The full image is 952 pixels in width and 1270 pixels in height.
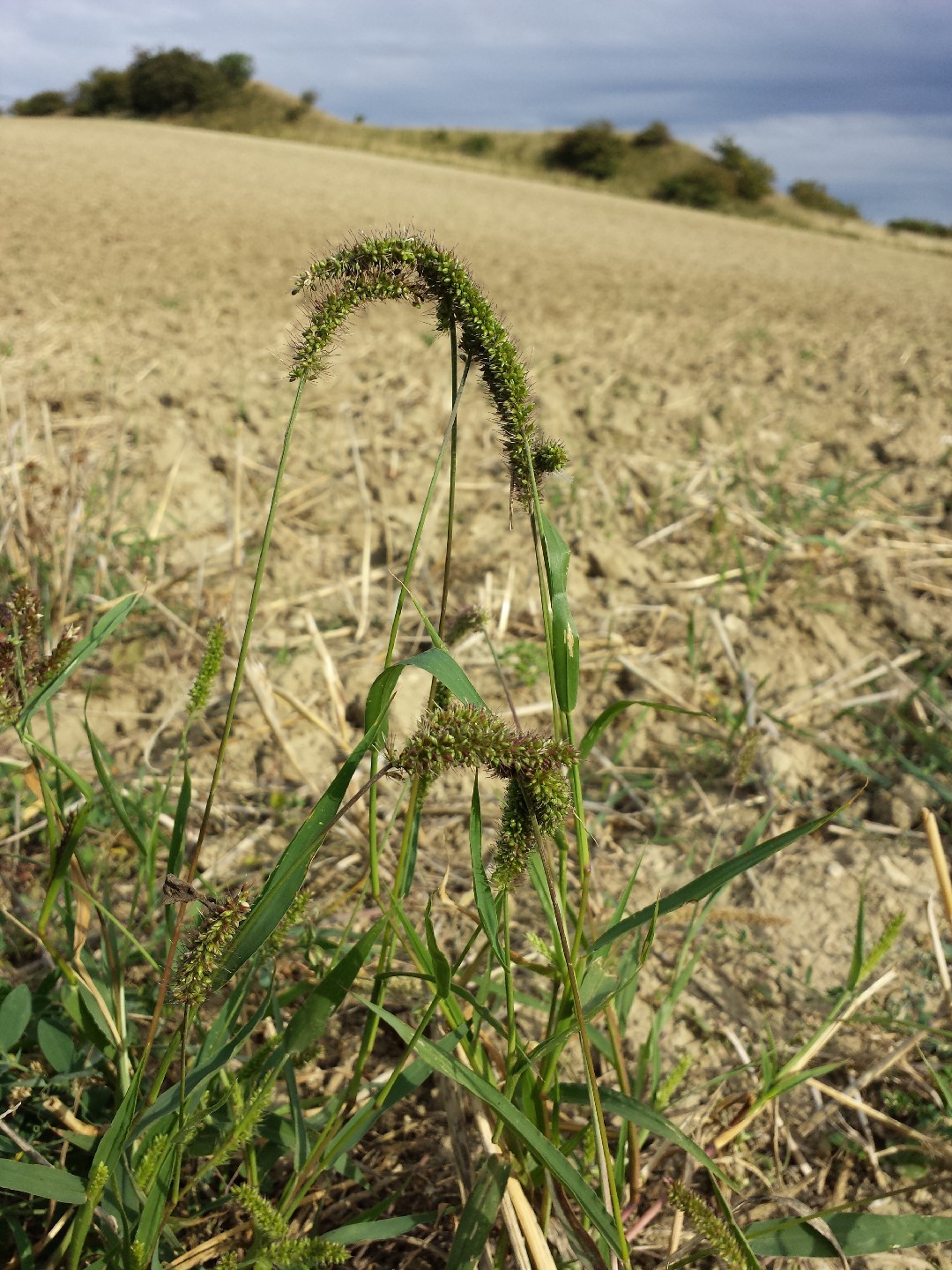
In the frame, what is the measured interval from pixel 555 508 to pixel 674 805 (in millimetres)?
1752

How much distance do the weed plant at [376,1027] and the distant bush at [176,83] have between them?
55184 millimetres

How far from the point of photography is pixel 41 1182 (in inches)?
48.4

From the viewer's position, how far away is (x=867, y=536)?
4.18 meters

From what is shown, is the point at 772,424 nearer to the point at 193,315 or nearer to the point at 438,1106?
the point at 193,315

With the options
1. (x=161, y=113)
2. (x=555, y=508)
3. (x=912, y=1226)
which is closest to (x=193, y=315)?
(x=555, y=508)

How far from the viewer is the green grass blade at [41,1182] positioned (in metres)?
1.20

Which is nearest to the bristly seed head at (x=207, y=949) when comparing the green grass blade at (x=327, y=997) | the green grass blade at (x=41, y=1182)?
the green grass blade at (x=327, y=997)

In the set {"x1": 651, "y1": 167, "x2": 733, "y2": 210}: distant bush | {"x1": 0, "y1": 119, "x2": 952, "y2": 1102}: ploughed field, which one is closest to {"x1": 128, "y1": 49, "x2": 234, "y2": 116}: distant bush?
{"x1": 651, "y1": 167, "x2": 733, "y2": 210}: distant bush

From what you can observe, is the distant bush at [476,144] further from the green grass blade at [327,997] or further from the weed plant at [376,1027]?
the green grass blade at [327,997]

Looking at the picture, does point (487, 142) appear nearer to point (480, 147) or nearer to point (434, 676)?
point (480, 147)

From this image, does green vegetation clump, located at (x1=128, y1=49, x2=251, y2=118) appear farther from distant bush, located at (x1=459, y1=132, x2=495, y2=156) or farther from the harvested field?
the harvested field

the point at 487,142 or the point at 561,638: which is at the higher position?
the point at 487,142

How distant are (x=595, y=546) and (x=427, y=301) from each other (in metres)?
2.75

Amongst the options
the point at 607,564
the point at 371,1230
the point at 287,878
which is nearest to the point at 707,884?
the point at 287,878
